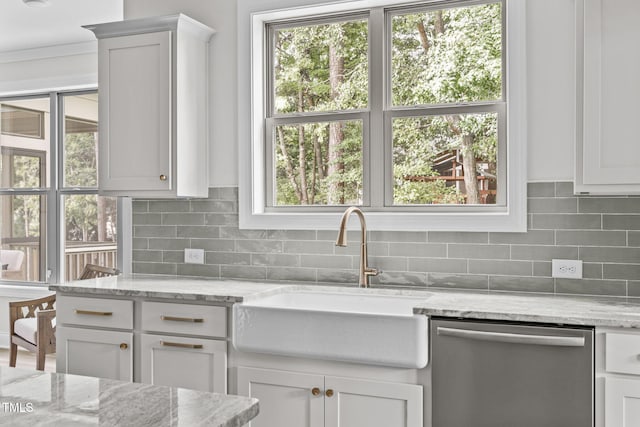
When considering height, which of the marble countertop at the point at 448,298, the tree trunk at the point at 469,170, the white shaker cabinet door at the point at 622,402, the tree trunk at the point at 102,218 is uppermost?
the tree trunk at the point at 469,170

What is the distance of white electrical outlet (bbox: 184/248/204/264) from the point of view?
3.46m

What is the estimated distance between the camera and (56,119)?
519cm

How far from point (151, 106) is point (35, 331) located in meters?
1.87

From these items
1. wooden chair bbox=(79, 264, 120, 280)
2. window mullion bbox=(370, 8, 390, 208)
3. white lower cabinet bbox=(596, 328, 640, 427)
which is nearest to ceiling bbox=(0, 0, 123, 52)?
wooden chair bbox=(79, 264, 120, 280)

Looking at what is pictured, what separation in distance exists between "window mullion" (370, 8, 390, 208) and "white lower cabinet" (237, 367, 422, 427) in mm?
1092

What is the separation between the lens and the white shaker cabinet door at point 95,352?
112 inches

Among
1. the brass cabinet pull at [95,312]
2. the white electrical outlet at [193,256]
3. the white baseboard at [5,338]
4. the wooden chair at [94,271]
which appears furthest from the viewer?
the white baseboard at [5,338]

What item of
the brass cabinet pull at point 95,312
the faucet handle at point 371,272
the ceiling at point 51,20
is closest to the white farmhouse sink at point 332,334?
the faucet handle at point 371,272

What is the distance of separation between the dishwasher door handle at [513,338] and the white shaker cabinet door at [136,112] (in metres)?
1.73

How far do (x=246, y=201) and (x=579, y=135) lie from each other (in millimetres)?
1768

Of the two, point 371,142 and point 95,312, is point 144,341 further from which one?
point 371,142

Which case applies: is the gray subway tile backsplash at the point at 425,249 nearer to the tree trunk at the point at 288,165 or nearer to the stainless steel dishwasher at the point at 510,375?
the tree trunk at the point at 288,165

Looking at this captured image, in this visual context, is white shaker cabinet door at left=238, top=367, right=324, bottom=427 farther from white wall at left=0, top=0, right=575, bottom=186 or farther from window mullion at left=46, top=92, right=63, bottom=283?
window mullion at left=46, top=92, right=63, bottom=283

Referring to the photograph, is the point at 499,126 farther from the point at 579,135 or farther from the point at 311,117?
the point at 311,117
